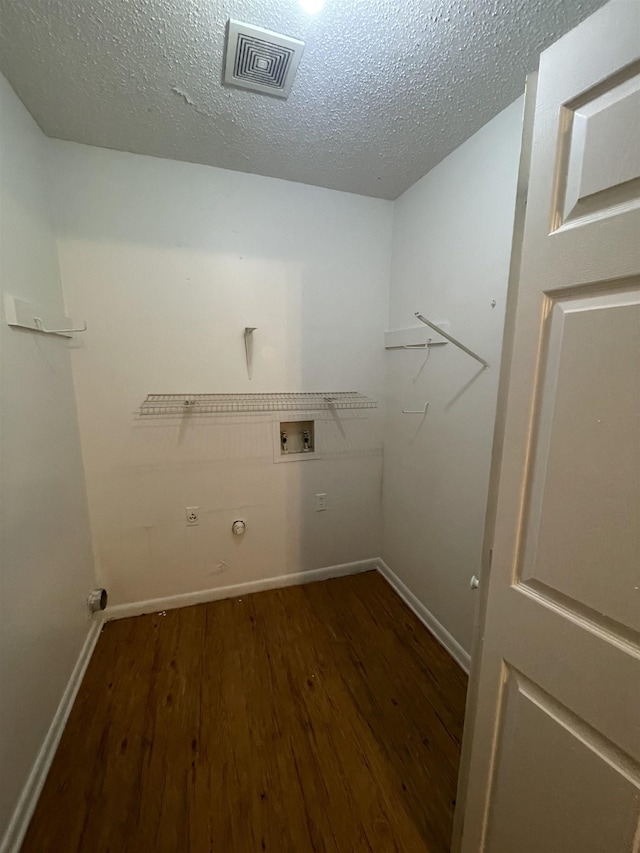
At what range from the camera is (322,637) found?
1.92 metres

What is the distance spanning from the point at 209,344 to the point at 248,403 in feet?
1.30

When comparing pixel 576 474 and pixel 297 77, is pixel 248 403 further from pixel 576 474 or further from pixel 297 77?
pixel 576 474

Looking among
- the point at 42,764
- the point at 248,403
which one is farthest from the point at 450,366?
the point at 42,764

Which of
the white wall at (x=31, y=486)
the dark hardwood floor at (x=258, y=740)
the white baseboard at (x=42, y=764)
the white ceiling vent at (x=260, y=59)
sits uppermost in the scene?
the white ceiling vent at (x=260, y=59)

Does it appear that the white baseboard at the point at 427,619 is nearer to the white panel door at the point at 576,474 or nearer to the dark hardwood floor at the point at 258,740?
the dark hardwood floor at the point at 258,740

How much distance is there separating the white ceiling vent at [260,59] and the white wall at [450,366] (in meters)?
0.85

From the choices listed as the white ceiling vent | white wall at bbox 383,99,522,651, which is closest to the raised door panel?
white wall at bbox 383,99,522,651

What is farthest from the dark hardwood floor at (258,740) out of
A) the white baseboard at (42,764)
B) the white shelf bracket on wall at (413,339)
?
the white shelf bracket on wall at (413,339)

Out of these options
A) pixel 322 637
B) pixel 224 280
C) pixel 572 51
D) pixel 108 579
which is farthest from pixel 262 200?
pixel 322 637

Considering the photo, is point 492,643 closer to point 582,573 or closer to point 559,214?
point 582,573

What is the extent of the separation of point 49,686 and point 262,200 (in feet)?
8.05

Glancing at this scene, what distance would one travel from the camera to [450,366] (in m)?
1.74

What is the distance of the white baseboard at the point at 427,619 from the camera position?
1743 millimetres

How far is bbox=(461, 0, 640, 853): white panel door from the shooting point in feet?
1.94
